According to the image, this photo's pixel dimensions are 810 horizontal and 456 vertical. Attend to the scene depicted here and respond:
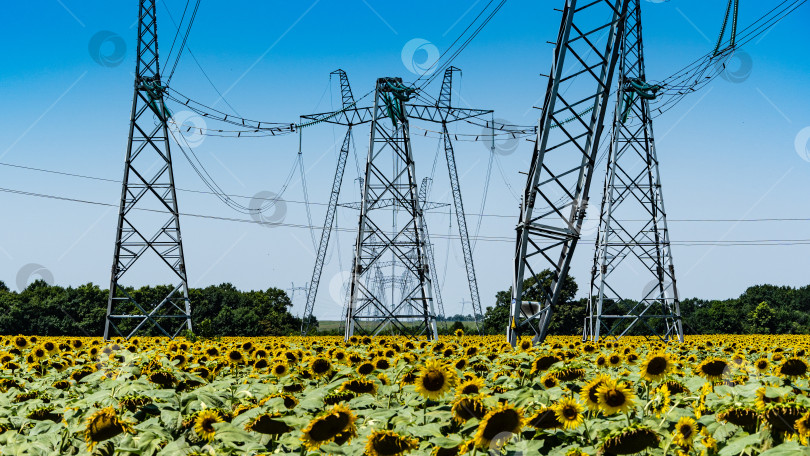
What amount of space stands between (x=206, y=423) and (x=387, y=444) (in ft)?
3.63

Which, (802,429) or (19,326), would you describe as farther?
(19,326)

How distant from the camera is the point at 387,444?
2.53 m

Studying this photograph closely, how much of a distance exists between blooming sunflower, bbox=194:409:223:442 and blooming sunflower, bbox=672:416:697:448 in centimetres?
218

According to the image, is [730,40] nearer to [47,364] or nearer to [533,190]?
[533,190]

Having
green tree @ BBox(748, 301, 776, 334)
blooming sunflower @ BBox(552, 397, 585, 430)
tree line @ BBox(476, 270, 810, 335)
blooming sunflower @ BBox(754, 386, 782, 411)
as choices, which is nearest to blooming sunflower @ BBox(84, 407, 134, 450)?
blooming sunflower @ BBox(552, 397, 585, 430)

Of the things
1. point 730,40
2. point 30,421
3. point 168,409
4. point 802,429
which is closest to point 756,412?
point 802,429

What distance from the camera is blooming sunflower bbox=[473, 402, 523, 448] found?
2.54 metres

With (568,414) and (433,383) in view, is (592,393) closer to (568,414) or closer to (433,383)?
(568,414)

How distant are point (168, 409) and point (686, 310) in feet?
348

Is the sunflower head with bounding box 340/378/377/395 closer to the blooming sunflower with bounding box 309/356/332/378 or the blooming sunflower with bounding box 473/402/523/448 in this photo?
the blooming sunflower with bounding box 309/356/332/378

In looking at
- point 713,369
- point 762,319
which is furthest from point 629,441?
point 762,319

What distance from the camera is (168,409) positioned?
3.67 meters

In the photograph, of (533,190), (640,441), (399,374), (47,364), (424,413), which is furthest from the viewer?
(533,190)

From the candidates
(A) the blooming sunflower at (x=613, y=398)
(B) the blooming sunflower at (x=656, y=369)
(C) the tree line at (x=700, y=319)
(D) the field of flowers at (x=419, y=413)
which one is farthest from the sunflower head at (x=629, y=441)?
(C) the tree line at (x=700, y=319)
